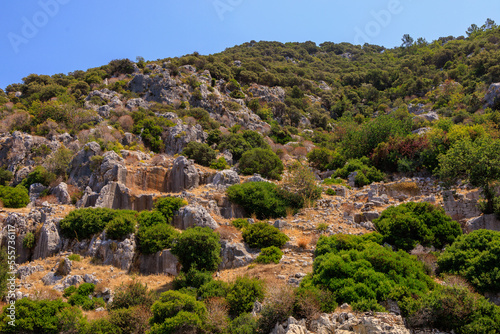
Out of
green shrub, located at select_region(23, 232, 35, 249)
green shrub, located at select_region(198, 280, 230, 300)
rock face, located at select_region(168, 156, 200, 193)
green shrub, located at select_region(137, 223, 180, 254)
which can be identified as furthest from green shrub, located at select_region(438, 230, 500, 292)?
green shrub, located at select_region(23, 232, 35, 249)

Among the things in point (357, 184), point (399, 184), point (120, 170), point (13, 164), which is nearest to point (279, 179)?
point (357, 184)

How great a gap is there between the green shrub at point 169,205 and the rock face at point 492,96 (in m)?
36.0

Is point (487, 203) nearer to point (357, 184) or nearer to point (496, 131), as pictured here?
point (357, 184)

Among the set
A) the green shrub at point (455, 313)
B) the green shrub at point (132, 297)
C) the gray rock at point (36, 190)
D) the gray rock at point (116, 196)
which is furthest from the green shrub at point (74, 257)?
the green shrub at point (455, 313)

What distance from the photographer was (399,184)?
25.1 meters

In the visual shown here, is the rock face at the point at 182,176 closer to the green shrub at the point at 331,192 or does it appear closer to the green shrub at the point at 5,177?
the green shrub at the point at 331,192

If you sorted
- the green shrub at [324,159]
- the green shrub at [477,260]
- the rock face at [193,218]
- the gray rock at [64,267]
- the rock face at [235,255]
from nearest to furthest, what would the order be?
the green shrub at [477,260], the gray rock at [64,267], the rock face at [235,255], the rock face at [193,218], the green shrub at [324,159]

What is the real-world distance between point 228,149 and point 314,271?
875 inches

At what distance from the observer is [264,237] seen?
19.3m

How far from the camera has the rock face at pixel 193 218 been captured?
820 inches

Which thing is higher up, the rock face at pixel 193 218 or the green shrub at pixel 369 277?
the rock face at pixel 193 218

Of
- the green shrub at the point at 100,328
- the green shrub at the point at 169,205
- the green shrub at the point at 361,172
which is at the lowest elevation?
the green shrub at the point at 100,328

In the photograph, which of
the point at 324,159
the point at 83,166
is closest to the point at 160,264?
the point at 83,166

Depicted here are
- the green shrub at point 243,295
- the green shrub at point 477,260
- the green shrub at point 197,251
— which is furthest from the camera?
the green shrub at point 197,251
